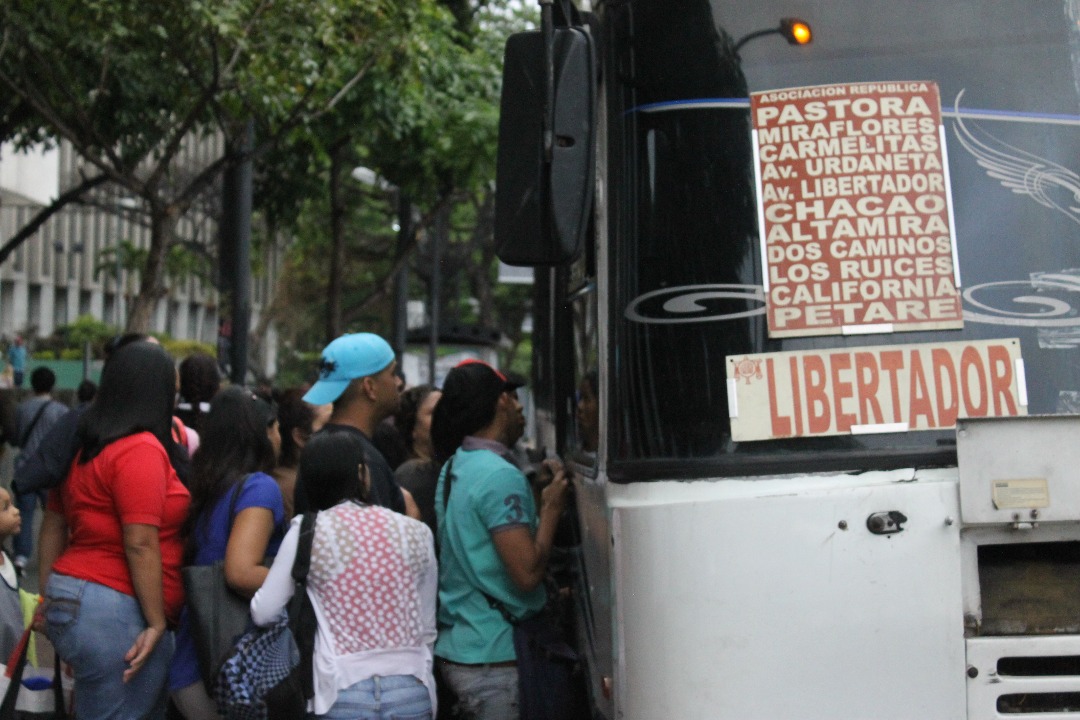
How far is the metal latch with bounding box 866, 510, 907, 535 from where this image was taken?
12.1ft

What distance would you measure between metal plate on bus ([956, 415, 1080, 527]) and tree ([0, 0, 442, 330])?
9.19 m

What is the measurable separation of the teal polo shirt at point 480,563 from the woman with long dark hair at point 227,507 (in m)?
0.60

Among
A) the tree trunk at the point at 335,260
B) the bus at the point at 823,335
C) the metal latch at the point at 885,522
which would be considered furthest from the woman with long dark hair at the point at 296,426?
the tree trunk at the point at 335,260

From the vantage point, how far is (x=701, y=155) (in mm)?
3996

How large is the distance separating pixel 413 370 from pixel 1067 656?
20.8 m

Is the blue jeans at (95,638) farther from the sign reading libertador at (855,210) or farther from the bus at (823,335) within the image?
the sign reading libertador at (855,210)

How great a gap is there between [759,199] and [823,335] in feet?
1.29

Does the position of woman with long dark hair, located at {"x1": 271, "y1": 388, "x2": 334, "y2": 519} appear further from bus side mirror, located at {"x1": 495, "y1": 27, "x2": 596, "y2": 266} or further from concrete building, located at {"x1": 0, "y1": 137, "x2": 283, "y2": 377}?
concrete building, located at {"x1": 0, "y1": 137, "x2": 283, "y2": 377}

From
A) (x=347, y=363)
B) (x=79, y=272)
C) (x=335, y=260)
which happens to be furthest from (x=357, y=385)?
(x=79, y=272)

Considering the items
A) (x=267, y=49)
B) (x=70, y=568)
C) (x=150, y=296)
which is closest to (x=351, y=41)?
(x=267, y=49)

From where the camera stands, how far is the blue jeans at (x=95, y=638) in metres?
4.69

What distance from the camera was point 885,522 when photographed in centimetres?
369

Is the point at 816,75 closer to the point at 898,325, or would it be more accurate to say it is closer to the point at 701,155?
the point at 701,155

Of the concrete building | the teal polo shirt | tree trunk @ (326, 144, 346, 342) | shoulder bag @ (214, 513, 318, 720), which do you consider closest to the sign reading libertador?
the teal polo shirt
